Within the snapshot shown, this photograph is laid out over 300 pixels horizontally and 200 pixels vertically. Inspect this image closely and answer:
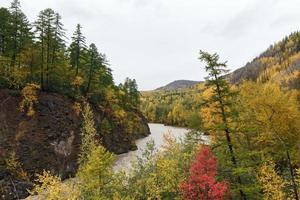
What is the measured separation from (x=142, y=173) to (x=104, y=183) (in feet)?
19.3

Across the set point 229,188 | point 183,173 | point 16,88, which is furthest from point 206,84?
point 16,88

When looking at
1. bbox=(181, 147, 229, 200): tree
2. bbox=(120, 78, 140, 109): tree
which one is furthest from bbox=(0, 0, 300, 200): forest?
bbox=(120, 78, 140, 109): tree

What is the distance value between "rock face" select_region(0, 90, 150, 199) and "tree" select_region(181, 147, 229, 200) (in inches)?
840

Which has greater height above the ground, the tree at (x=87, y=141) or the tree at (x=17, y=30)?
the tree at (x=17, y=30)

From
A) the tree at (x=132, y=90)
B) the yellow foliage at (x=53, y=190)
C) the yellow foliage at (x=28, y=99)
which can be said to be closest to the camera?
the yellow foliage at (x=53, y=190)

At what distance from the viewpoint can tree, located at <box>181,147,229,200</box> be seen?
25062mm

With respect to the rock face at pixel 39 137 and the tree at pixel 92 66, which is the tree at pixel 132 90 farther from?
the rock face at pixel 39 137

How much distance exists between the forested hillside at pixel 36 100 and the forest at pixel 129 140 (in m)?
0.17

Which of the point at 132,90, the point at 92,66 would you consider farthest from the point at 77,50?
the point at 132,90

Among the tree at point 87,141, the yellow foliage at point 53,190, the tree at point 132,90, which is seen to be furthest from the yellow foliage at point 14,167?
the tree at point 132,90

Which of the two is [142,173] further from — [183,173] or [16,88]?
[16,88]

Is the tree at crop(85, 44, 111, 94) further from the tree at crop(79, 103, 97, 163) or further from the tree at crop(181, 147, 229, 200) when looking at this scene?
the tree at crop(181, 147, 229, 200)

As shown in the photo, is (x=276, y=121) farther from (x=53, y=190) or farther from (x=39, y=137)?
(x=39, y=137)

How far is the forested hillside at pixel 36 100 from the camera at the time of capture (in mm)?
41500
